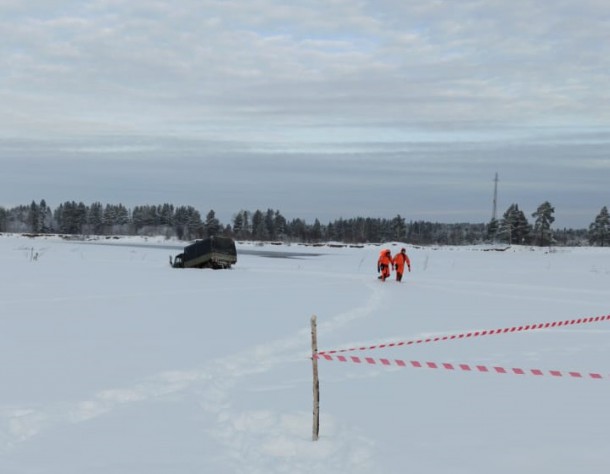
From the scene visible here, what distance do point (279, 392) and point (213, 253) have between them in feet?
72.9

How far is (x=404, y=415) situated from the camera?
6770mm

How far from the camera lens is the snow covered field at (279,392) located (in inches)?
219

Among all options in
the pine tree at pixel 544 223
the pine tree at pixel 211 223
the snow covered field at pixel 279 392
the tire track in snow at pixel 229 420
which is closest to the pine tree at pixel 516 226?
the pine tree at pixel 544 223

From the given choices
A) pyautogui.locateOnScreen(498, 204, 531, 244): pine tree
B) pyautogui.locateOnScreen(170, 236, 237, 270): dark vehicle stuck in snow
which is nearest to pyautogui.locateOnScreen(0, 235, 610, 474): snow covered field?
pyautogui.locateOnScreen(170, 236, 237, 270): dark vehicle stuck in snow

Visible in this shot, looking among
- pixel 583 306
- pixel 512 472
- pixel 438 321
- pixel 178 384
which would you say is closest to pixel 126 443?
pixel 178 384

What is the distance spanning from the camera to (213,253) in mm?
29469

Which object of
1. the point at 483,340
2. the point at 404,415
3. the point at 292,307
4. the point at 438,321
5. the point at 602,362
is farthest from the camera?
the point at 292,307

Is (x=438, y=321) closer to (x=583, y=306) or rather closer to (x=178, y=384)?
(x=583, y=306)

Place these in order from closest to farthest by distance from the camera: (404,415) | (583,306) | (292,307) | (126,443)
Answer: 1. (126,443)
2. (404,415)
3. (292,307)
4. (583,306)

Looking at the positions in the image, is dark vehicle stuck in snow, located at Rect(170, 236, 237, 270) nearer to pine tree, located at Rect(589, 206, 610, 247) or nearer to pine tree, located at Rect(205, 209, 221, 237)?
pine tree, located at Rect(589, 206, 610, 247)

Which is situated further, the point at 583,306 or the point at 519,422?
the point at 583,306

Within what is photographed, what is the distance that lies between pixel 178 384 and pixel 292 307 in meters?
7.97

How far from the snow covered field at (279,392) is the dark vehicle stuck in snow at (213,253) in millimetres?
13268

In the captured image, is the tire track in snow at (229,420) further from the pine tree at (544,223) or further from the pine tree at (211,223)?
the pine tree at (211,223)
